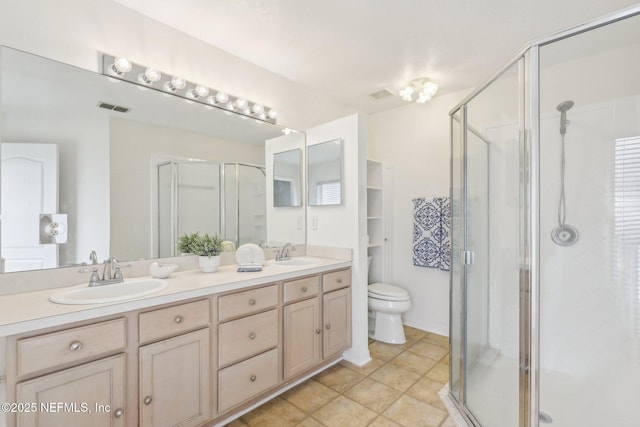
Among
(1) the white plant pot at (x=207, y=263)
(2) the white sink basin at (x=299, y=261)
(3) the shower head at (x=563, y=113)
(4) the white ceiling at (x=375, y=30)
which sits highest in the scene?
(4) the white ceiling at (x=375, y=30)

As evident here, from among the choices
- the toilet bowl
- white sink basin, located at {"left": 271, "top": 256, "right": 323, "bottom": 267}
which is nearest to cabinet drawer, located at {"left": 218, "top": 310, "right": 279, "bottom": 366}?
white sink basin, located at {"left": 271, "top": 256, "right": 323, "bottom": 267}

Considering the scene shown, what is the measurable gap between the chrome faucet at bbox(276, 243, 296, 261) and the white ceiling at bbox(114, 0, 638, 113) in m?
1.56

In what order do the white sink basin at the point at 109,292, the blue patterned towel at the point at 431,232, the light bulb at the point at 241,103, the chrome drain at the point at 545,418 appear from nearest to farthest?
1. the white sink basin at the point at 109,292
2. the chrome drain at the point at 545,418
3. the light bulb at the point at 241,103
4. the blue patterned towel at the point at 431,232

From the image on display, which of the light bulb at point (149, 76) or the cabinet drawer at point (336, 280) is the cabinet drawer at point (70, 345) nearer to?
the cabinet drawer at point (336, 280)

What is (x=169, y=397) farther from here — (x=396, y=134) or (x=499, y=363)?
(x=396, y=134)

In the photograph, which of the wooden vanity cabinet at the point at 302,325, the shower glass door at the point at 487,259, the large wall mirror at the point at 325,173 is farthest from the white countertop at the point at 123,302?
the shower glass door at the point at 487,259

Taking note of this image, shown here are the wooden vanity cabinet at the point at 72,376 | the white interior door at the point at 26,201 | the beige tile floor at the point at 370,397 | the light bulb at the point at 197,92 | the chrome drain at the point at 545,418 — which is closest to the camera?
the wooden vanity cabinet at the point at 72,376

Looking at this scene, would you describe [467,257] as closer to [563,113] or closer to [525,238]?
[525,238]

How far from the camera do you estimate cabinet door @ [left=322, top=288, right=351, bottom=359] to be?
2.15m

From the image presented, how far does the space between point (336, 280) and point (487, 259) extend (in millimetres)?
1101

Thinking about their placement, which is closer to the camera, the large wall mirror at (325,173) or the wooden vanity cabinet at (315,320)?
the wooden vanity cabinet at (315,320)

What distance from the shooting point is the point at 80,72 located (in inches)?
61.5

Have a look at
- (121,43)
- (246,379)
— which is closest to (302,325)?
(246,379)

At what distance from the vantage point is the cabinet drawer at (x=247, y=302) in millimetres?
1556
